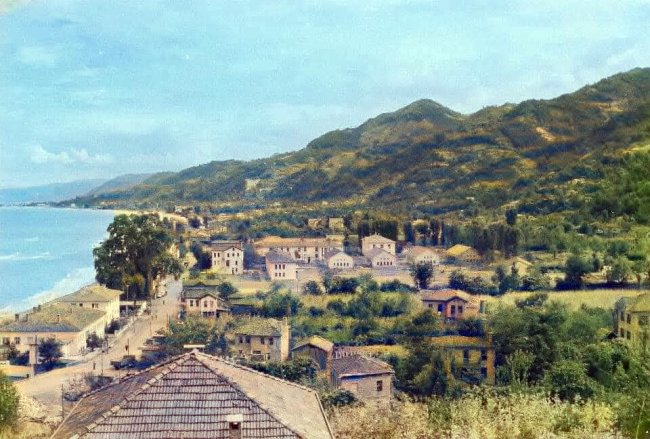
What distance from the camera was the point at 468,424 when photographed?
6168mm

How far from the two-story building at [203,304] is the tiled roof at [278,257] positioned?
204 cm

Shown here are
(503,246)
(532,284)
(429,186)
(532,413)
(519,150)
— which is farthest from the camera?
(519,150)

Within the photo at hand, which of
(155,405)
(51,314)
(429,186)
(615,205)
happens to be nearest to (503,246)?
(615,205)

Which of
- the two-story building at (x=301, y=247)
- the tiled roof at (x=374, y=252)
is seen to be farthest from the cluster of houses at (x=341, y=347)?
the two-story building at (x=301, y=247)

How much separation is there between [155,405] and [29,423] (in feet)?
17.5

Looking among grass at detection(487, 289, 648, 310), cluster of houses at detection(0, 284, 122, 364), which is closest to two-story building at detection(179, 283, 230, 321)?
cluster of houses at detection(0, 284, 122, 364)

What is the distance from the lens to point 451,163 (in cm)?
3369

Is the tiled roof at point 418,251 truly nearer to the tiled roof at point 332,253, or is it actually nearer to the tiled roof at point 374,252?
the tiled roof at point 374,252

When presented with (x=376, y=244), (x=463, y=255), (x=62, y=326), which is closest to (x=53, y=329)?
(x=62, y=326)

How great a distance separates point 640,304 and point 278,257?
25.3 ft

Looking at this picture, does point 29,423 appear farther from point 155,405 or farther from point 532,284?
point 532,284

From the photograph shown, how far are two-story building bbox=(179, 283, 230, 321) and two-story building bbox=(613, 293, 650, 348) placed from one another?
23.1 feet

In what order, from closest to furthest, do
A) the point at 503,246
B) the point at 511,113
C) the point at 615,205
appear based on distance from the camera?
the point at 615,205 < the point at 503,246 < the point at 511,113

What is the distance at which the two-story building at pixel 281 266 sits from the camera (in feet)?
58.7
